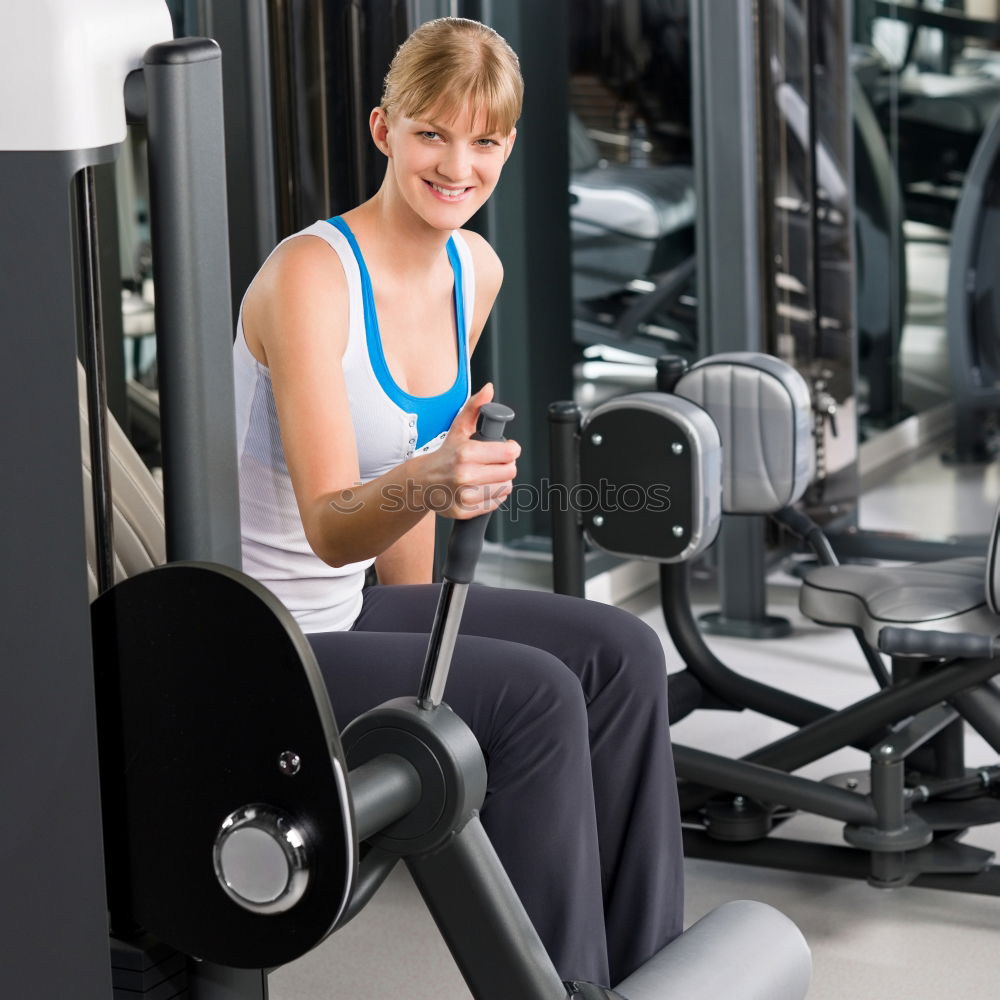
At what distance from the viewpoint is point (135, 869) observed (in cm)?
124

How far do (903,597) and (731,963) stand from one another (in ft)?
3.40

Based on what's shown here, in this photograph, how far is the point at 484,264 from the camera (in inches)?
83.3

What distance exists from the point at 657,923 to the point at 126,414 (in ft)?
2.74

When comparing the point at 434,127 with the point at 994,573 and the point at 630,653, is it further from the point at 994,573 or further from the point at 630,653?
the point at 994,573

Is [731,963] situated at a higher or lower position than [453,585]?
lower

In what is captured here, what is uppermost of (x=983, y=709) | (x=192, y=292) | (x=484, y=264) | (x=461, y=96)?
(x=461, y=96)

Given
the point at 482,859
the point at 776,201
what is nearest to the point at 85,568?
the point at 482,859

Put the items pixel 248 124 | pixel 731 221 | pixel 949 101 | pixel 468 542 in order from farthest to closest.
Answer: pixel 949 101 → pixel 731 221 → pixel 248 124 → pixel 468 542

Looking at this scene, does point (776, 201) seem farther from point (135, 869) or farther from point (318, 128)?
point (135, 869)

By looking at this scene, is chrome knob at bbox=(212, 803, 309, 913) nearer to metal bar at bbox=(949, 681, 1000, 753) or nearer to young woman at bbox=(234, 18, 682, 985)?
young woman at bbox=(234, 18, 682, 985)

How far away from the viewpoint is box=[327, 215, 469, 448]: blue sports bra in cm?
174

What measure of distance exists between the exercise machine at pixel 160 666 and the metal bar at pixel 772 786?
3.78 feet

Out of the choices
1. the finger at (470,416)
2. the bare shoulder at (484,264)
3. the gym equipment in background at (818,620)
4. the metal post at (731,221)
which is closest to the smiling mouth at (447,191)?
the bare shoulder at (484,264)

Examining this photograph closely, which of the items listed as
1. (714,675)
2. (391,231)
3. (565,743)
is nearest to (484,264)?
(391,231)
